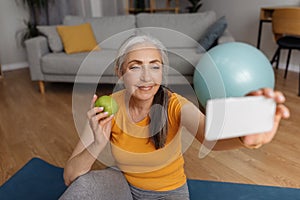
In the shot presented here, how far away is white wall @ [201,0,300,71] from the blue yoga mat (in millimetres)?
2589

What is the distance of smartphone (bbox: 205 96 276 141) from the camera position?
0.49 metres

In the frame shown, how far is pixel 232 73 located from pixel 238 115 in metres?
0.53

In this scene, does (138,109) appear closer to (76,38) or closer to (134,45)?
(134,45)

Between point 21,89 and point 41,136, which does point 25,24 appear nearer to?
point 21,89

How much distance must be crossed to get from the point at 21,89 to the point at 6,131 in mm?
1191

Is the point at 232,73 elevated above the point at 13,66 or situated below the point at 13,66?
above

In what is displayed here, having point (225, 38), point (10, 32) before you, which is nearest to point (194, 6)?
point (225, 38)

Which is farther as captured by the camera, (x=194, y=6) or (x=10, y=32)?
(x=194, y=6)

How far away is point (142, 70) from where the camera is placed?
0.82 metres

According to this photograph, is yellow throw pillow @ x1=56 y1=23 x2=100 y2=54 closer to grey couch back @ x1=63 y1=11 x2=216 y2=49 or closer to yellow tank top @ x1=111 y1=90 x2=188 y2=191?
grey couch back @ x1=63 y1=11 x2=216 y2=49

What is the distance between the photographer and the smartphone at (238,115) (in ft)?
1.60

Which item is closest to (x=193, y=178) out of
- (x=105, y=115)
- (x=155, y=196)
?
(x=155, y=196)

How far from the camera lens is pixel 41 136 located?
2.25 metres

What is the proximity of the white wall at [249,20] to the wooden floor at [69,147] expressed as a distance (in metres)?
0.77
